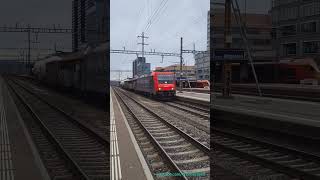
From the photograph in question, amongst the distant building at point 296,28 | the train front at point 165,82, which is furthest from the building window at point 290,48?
the train front at point 165,82

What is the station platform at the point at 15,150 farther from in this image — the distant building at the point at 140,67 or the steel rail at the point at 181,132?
the steel rail at the point at 181,132

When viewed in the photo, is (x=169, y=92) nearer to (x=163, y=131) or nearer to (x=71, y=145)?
(x=163, y=131)

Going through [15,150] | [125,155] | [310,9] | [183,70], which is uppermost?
[310,9]

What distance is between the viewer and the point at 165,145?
523 centimetres

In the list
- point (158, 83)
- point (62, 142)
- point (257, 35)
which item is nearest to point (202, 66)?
point (158, 83)

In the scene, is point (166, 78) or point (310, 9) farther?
point (166, 78)

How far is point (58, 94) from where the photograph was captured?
2377mm

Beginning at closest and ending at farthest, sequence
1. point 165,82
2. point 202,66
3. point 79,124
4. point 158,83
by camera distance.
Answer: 1. point 79,124
2. point 202,66
3. point 158,83
4. point 165,82

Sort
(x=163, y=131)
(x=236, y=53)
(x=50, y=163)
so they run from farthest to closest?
(x=163, y=131), (x=236, y=53), (x=50, y=163)

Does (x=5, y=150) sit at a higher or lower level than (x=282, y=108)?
lower

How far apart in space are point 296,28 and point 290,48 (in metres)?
0.13

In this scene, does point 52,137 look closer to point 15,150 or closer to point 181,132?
point 15,150

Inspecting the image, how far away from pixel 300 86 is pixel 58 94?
1.57 m

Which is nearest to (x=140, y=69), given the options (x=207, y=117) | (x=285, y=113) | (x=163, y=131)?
(x=207, y=117)
